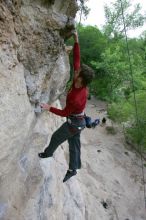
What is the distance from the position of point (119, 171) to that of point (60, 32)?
1174 cm

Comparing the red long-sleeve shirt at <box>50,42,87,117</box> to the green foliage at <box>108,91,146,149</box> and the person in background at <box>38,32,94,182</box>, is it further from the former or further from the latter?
the green foliage at <box>108,91,146,149</box>

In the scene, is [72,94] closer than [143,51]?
Yes

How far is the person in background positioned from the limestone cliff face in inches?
19.9

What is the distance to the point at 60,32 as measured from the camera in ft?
24.1

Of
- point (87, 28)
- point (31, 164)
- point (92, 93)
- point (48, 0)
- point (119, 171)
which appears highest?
point (87, 28)

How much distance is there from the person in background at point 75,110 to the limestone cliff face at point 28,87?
0.51 metres

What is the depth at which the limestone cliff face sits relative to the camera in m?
6.04

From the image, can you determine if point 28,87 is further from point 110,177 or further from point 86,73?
point 110,177

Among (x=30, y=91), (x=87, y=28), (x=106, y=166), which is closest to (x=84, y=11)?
(x=87, y=28)

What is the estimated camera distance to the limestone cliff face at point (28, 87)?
Answer: 604 cm

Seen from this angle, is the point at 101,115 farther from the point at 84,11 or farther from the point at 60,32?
the point at 60,32

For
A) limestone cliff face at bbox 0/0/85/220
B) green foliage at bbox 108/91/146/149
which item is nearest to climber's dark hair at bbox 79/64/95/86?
limestone cliff face at bbox 0/0/85/220

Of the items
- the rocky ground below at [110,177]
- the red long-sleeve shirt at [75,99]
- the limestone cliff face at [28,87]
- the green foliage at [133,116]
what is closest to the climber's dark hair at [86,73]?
the red long-sleeve shirt at [75,99]

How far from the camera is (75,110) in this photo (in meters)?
7.02
